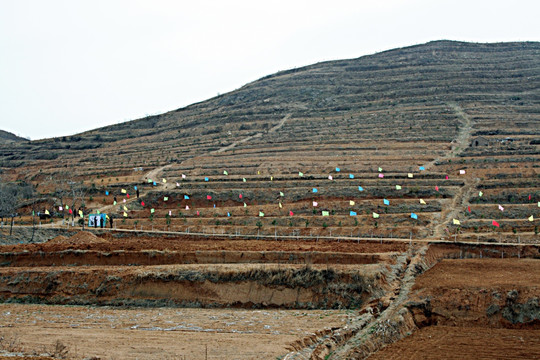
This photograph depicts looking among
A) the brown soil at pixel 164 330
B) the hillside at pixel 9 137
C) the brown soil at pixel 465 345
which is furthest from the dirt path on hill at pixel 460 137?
the hillside at pixel 9 137

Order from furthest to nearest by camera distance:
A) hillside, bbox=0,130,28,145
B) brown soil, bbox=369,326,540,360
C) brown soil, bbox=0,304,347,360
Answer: hillside, bbox=0,130,28,145, brown soil, bbox=0,304,347,360, brown soil, bbox=369,326,540,360

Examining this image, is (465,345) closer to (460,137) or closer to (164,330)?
(164,330)

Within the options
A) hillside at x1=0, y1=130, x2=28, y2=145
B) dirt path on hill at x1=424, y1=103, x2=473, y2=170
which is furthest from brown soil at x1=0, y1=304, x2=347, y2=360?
hillside at x1=0, y1=130, x2=28, y2=145

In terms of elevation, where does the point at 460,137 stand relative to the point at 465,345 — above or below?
above

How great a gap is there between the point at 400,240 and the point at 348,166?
2656cm

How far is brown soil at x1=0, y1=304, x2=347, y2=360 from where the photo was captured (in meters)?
20.2

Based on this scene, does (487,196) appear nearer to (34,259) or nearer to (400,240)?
(400,240)

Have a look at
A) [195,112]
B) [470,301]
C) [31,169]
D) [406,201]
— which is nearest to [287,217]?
[406,201]

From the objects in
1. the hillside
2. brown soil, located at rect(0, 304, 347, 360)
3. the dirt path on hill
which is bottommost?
brown soil, located at rect(0, 304, 347, 360)

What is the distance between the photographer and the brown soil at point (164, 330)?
20219 mm

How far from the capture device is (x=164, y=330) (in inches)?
920

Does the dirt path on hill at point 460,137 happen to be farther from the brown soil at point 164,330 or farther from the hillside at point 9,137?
the hillside at point 9,137

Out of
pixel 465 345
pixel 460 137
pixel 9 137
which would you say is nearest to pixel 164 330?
pixel 465 345

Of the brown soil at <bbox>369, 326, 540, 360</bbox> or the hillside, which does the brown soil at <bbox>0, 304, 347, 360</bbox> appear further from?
the hillside
